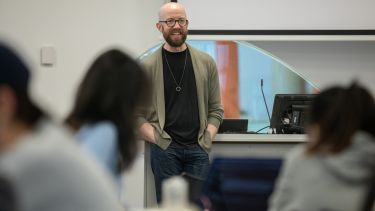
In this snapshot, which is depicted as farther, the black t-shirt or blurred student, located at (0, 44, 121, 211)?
the black t-shirt

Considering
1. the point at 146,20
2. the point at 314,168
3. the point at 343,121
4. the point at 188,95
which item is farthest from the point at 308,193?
the point at 146,20

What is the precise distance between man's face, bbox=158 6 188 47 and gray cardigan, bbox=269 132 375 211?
2.19 meters

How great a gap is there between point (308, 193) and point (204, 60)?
223 cm

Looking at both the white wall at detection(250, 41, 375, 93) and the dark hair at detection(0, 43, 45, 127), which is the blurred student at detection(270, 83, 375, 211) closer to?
the dark hair at detection(0, 43, 45, 127)

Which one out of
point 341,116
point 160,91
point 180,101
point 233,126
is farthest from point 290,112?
point 341,116

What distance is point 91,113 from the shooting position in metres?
1.95

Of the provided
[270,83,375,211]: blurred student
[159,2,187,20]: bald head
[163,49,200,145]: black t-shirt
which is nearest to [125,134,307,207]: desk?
[163,49,200,145]: black t-shirt

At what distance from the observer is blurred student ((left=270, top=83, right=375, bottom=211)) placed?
1869 millimetres

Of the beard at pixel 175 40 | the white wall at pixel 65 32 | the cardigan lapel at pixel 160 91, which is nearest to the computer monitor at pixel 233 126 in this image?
the cardigan lapel at pixel 160 91

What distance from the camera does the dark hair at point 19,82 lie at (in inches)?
47.5

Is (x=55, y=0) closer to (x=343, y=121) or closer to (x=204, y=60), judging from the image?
(x=204, y=60)

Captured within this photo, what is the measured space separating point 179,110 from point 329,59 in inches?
87.3

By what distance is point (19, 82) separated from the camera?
1237 millimetres

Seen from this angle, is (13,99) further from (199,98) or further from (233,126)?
(233,126)
